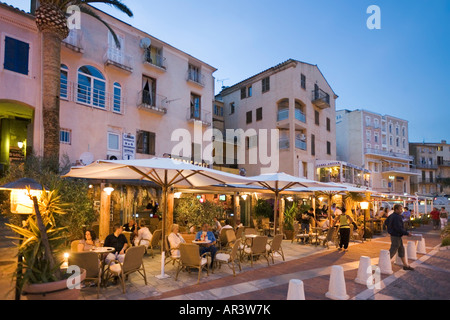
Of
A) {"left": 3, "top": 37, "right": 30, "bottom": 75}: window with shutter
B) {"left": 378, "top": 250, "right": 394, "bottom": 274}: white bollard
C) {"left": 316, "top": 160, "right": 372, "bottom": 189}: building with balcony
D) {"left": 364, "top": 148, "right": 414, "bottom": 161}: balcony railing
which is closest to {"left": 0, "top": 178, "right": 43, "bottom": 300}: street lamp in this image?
{"left": 378, "top": 250, "right": 394, "bottom": 274}: white bollard

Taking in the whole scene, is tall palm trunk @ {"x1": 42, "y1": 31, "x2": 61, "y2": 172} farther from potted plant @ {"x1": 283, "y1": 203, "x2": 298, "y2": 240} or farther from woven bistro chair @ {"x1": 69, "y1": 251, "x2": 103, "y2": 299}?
potted plant @ {"x1": 283, "y1": 203, "x2": 298, "y2": 240}

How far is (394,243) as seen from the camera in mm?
8109

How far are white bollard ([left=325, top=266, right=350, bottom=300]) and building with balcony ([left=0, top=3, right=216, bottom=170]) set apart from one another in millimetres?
12002

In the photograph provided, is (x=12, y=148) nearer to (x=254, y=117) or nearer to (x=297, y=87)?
(x=254, y=117)

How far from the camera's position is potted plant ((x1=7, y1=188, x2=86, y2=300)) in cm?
435

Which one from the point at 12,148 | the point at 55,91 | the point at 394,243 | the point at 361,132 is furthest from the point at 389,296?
the point at 361,132

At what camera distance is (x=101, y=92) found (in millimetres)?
14945

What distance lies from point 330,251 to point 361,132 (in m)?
30.9

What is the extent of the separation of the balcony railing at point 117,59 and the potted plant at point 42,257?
11778 mm

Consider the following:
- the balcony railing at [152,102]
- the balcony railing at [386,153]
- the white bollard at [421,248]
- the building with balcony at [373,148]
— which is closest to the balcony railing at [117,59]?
the balcony railing at [152,102]

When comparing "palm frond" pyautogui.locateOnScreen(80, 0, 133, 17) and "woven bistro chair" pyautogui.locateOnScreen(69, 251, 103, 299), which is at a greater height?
"palm frond" pyautogui.locateOnScreen(80, 0, 133, 17)

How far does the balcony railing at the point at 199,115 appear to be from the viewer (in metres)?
19.2

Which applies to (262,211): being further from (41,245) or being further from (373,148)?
(373,148)

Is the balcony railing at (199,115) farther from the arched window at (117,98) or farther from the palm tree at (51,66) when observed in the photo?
the palm tree at (51,66)
